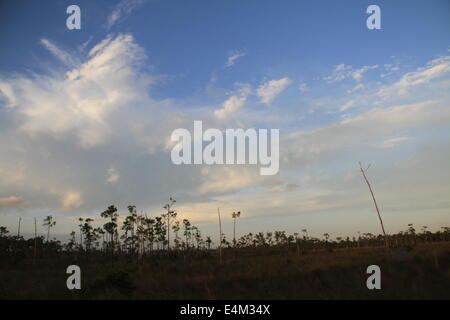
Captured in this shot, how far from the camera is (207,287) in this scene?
20.6 m

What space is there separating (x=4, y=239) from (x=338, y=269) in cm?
6314

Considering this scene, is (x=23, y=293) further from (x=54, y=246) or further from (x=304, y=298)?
(x=54, y=246)

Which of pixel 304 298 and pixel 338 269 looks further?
pixel 338 269

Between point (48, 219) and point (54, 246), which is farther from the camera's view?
point (54, 246)

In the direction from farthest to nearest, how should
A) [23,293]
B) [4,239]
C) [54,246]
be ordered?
[54,246], [4,239], [23,293]

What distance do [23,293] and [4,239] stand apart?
174ft

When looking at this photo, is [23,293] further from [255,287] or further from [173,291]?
[255,287]

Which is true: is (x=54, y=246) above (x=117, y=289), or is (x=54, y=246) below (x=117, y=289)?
below

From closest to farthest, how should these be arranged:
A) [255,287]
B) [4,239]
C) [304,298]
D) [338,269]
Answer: [304,298], [255,287], [338,269], [4,239]
